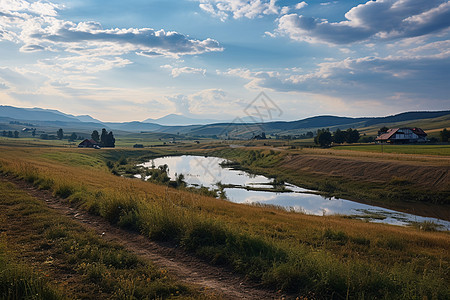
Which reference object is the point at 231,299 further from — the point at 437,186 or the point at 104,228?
the point at 437,186

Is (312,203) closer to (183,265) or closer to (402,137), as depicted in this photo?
(183,265)

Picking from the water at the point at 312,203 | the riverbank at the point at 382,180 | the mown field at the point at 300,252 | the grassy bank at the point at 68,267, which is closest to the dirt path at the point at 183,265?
the mown field at the point at 300,252

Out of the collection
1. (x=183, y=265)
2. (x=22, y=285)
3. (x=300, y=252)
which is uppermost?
(x=22, y=285)

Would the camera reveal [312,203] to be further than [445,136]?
No

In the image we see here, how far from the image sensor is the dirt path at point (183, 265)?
677 cm

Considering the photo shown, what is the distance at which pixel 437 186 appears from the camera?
36.8 m

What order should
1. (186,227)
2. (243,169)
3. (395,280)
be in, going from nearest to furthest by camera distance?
1. (395,280)
2. (186,227)
3. (243,169)

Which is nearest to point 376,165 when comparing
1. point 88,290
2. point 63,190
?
point 63,190

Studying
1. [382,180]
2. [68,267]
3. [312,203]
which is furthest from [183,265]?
[382,180]

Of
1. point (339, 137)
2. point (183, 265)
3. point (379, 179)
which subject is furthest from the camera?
point (339, 137)

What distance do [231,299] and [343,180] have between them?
45018mm

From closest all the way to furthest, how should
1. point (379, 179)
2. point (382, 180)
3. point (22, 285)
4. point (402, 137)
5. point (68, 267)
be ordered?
point (22, 285) → point (68, 267) → point (382, 180) → point (379, 179) → point (402, 137)

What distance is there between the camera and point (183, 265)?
810cm

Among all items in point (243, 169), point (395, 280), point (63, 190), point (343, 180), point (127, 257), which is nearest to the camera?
point (395, 280)
